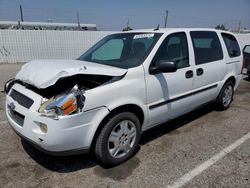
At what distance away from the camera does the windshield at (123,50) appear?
11.2 ft

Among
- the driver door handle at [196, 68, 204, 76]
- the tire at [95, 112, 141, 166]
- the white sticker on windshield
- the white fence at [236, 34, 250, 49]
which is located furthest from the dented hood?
the white fence at [236, 34, 250, 49]

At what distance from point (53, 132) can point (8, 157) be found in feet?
4.25

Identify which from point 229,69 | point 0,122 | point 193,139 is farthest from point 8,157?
point 229,69

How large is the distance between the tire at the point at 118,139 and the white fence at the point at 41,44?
40.1 ft

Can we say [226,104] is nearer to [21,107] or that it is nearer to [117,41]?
[117,41]

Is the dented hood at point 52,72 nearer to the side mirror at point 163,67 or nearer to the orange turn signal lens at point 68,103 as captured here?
the orange turn signal lens at point 68,103

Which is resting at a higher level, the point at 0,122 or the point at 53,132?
the point at 53,132

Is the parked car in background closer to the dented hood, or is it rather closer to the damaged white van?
the damaged white van

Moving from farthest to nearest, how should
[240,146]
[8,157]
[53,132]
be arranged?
[240,146] < [8,157] < [53,132]


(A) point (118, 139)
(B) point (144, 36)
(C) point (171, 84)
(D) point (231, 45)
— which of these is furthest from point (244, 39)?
(A) point (118, 139)

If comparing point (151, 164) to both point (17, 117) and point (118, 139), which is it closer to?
point (118, 139)

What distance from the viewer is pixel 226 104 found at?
534 centimetres

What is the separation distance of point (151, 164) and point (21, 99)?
1.88m

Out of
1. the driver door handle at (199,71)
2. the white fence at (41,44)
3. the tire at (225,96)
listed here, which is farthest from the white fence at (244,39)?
the driver door handle at (199,71)
